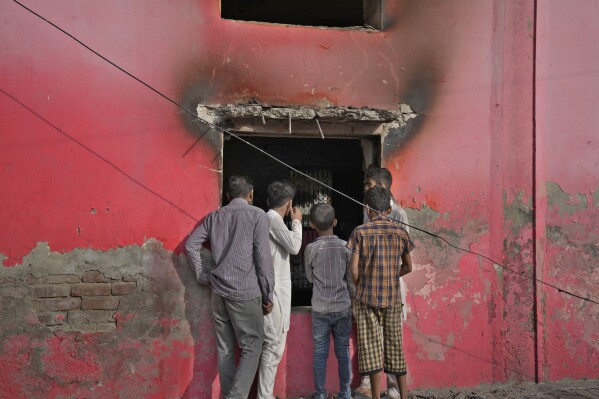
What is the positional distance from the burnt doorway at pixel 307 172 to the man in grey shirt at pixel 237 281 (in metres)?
1.47

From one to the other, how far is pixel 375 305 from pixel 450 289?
1.08m

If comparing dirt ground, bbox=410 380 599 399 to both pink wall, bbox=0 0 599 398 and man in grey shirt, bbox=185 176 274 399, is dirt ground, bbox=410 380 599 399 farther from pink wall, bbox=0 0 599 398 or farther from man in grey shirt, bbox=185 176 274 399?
man in grey shirt, bbox=185 176 274 399

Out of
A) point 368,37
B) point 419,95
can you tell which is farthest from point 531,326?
point 368,37

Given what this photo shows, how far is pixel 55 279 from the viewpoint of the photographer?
157 inches

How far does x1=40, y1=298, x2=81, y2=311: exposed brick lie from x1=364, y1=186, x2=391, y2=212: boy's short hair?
2.29 metres

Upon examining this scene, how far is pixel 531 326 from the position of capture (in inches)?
189

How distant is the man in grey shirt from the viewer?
155 inches

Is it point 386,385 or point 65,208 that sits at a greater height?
point 65,208

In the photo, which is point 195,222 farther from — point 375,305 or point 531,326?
point 531,326

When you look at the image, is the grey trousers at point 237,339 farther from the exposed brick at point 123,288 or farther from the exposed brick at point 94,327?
the exposed brick at point 94,327

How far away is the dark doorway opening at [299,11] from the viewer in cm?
683

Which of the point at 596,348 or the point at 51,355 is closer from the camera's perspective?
the point at 51,355

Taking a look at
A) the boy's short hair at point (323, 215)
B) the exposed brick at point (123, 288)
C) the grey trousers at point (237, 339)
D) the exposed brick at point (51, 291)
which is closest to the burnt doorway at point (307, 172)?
the boy's short hair at point (323, 215)

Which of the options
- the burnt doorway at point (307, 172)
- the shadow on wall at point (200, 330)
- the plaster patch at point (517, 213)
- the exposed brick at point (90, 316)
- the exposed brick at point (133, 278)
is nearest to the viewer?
the exposed brick at point (90, 316)
